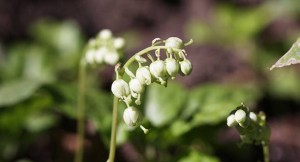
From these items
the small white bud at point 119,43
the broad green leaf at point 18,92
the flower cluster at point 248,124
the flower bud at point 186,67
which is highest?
the small white bud at point 119,43

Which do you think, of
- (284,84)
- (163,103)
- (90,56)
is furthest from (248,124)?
(284,84)

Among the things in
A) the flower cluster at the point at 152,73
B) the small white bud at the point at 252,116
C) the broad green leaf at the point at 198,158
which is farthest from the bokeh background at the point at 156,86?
the flower cluster at the point at 152,73

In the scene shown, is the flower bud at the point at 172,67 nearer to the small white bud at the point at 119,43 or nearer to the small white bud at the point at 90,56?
the small white bud at the point at 119,43

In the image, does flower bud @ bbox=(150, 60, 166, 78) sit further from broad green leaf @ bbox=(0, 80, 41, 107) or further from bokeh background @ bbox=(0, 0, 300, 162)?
broad green leaf @ bbox=(0, 80, 41, 107)

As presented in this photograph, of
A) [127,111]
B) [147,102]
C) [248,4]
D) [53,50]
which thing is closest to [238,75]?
[248,4]

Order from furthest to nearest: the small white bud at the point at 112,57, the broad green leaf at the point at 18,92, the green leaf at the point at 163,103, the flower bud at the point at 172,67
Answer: the green leaf at the point at 163,103 → the broad green leaf at the point at 18,92 → the small white bud at the point at 112,57 → the flower bud at the point at 172,67

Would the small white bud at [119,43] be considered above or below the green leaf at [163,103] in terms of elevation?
above

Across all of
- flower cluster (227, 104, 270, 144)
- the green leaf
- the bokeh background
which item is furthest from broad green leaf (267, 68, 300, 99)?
flower cluster (227, 104, 270, 144)

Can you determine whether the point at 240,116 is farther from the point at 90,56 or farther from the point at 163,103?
the point at 163,103
